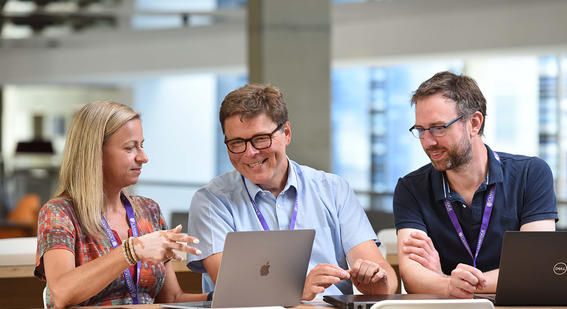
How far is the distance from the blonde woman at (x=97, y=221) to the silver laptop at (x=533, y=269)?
3.36 ft

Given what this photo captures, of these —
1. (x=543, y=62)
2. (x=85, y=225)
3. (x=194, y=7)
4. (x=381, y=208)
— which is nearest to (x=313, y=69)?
(x=381, y=208)

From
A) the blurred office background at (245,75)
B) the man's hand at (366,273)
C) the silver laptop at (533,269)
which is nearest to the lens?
the silver laptop at (533,269)

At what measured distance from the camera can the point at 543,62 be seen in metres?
12.9

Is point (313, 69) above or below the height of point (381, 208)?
above

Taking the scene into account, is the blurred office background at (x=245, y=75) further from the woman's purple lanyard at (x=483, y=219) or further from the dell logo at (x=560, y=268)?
the dell logo at (x=560, y=268)

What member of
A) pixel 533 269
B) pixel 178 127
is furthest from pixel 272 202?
pixel 178 127

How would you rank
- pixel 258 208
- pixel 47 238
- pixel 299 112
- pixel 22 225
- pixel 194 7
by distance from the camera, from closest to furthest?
pixel 47 238 → pixel 258 208 → pixel 299 112 → pixel 22 225 → pixel 194 7

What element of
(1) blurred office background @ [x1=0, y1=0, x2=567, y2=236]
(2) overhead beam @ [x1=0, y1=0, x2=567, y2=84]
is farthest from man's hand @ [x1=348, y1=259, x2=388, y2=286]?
(2) overhead beam @ [x1=0, y1=0, x2=567, y2=84]

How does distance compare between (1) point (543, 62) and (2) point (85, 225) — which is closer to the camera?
(2) point (85, 225)

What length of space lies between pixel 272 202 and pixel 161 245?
753 millimetres

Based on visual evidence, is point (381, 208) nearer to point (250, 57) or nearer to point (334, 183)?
point (250, 57)

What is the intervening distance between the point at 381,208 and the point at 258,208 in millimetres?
5534

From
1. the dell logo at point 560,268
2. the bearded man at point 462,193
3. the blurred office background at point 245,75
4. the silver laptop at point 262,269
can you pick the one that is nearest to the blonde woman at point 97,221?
the silver laptop at point 262,269

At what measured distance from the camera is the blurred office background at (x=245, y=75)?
967 cm
